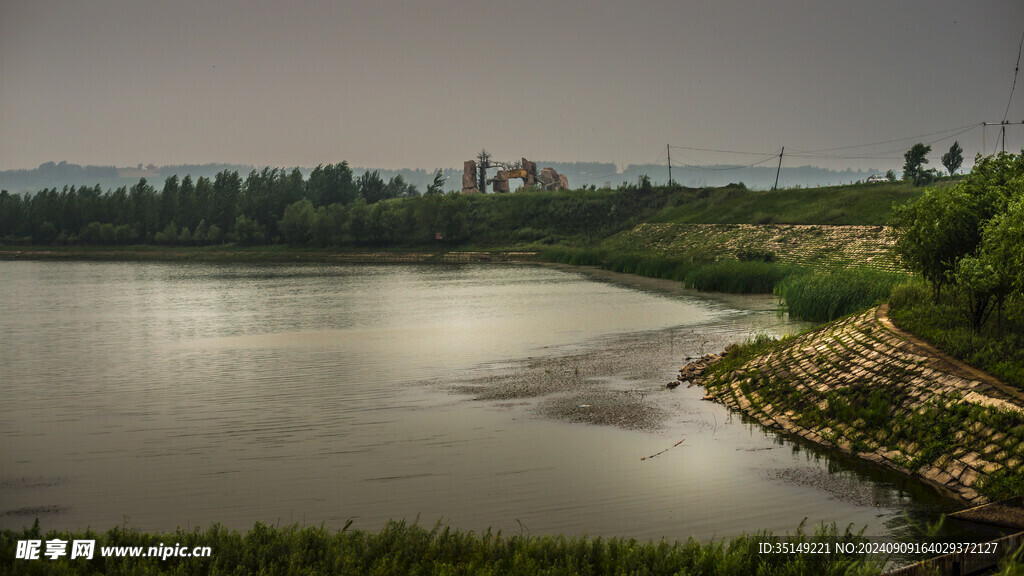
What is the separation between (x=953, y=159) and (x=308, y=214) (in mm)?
79428

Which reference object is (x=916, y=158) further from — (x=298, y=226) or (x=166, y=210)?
(x=166, y=210)

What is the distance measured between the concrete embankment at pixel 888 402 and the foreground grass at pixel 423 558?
151 inches

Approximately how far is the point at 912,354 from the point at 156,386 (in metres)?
18.0

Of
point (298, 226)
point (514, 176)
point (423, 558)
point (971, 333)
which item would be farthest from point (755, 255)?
point (514, 176)

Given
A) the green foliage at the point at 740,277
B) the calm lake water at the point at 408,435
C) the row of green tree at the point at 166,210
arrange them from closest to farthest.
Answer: the calm lake water at the point at 408,435, the green foliage at the point at 740,277, the row of green tree at the point at 166,210

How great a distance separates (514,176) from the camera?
149 meters

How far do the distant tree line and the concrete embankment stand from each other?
81.2 meters

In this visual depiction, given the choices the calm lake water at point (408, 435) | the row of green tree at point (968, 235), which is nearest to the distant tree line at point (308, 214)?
the calm lake water at point (408, 435)

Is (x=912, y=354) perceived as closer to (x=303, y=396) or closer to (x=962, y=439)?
(x=962, y=439)

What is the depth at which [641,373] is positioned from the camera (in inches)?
878

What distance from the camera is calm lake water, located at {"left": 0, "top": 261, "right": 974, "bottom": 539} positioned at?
12102mm

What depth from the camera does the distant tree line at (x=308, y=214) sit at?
108m

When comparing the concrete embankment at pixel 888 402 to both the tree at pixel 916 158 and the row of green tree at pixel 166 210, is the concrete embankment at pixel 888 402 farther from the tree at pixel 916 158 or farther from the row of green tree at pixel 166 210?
the row of green tree at pixel 166 210

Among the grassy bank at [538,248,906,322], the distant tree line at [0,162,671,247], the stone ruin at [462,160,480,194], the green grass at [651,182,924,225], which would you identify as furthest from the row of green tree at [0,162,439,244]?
the grassy bank at [538,248,906,322]
